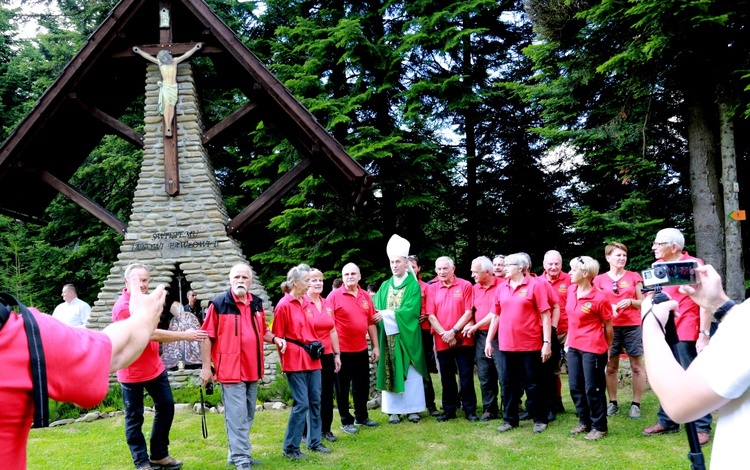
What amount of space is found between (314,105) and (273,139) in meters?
1.81

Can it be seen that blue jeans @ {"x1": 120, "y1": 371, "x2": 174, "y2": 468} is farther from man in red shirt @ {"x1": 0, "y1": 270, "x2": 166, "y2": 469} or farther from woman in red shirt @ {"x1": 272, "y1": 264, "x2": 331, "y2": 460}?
man in red shirt @ {"x1": 0, "y1": 270, "x2": 166, "y2": 469}

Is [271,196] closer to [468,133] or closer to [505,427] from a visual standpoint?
[505,427]

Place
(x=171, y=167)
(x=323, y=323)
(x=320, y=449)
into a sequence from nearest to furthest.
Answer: (x=320, y=449)
(x=323, y=323)
(x=171, y=167)

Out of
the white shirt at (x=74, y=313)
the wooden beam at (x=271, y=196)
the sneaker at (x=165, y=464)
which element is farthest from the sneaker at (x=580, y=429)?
the white shirt at (x=74, y=313)

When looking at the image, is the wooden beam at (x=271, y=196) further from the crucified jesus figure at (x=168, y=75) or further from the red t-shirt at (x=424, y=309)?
the red t-shirt at (x=424, y=309)

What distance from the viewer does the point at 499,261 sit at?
739 cm

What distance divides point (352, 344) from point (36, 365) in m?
5.78

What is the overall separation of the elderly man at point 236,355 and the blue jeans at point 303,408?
17.3 inches

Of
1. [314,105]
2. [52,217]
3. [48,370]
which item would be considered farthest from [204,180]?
[52,217]

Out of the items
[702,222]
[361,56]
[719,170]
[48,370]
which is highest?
[361,56]

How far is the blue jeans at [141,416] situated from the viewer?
530 cm

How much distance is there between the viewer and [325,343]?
21.1ft

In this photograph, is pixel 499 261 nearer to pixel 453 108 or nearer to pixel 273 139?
pixel 453 108

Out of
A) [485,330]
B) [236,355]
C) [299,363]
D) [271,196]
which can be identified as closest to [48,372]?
[236,355]
